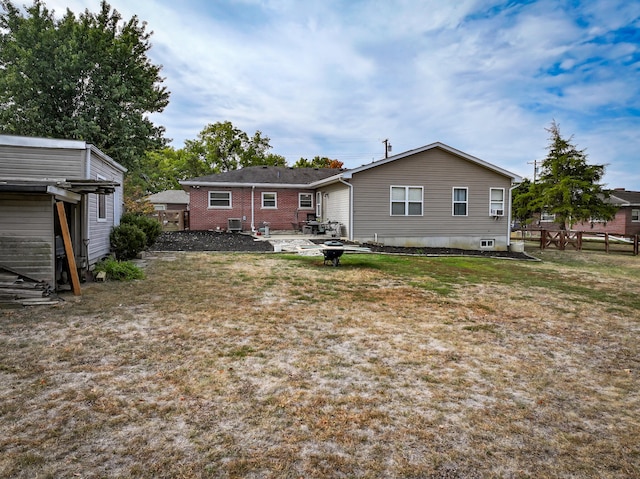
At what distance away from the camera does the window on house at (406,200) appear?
639 inches

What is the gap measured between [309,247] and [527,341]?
10.1m

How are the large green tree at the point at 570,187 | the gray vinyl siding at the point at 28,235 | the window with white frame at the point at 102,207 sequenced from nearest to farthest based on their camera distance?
the gray vinyl siding at the point at 28,235, the window with white frame at the point at 102,207, the large green tree at the point at 570,187

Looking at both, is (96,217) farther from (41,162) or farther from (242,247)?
(242,247)

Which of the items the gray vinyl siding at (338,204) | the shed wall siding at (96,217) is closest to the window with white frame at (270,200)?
the gray vinyl siding at (338,204)

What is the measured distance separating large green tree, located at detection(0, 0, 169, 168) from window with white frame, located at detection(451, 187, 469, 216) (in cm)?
1668

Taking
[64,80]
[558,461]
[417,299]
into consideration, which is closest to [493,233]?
[417,299]

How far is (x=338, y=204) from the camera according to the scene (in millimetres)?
17297

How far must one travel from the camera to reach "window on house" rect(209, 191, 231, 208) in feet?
67.5

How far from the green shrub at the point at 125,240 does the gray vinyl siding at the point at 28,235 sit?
3876mm

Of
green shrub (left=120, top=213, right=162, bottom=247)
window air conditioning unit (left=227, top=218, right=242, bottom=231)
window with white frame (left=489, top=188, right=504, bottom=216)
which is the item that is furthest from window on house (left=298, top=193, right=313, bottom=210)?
green shrub (left=120, top=213, right=162, bottom=247)

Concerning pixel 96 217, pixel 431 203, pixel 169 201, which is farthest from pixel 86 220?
pixel 169 201

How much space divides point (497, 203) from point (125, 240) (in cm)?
1620

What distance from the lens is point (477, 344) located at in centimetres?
430

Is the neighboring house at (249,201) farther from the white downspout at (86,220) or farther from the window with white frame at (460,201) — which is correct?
the white downspout at (86,220)
